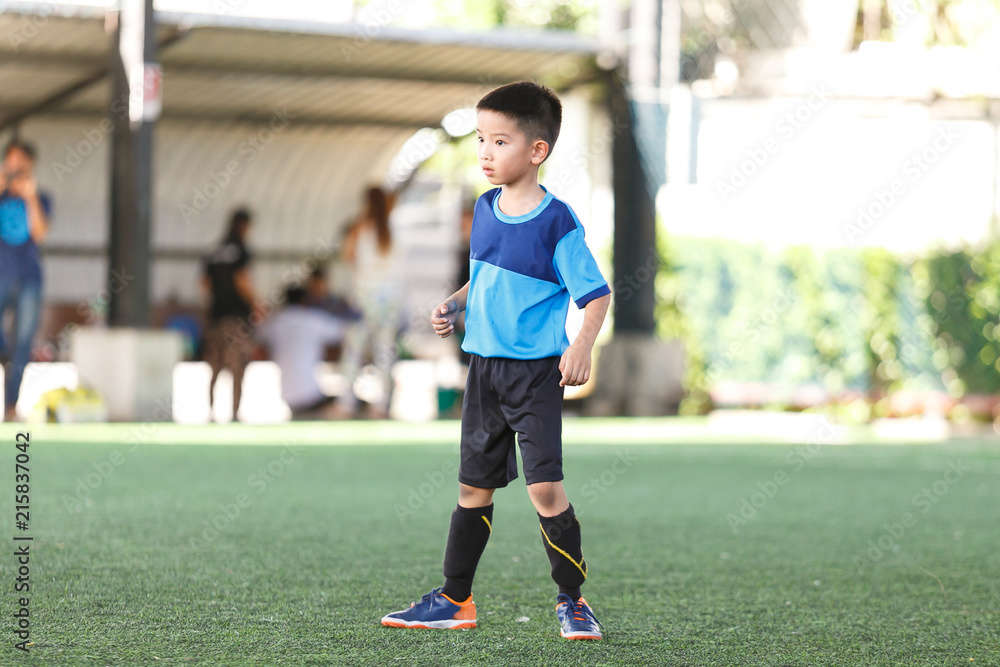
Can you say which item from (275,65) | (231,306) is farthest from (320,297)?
(275,65)

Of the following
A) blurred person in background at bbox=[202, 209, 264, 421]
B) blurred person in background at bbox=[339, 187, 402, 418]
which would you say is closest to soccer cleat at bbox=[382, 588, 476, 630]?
blurred person in background at bbox=[339, 187, 402, 418]

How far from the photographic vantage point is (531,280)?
3.60 metres

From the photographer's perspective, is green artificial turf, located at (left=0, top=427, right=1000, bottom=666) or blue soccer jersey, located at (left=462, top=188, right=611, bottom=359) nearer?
green artificial turf, located at (left=0, top=427, right=1000, bottom=666)

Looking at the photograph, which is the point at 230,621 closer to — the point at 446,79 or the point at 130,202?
the point at 130,202

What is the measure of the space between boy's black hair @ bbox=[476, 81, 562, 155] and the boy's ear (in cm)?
1

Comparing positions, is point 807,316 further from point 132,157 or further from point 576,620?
point 576,620

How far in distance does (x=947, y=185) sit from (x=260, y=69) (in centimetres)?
1399

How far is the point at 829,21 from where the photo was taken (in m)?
18.9

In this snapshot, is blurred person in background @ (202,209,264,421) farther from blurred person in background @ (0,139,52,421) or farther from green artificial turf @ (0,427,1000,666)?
green artificial turf @ (0,427,1000,666)

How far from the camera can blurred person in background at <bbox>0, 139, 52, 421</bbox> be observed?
35.7ft

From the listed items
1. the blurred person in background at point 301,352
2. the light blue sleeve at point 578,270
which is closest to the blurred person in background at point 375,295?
the blurred person in background at point 301,352

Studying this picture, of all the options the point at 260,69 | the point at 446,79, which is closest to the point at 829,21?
the point at 446,79

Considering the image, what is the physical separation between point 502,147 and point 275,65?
39.6ft

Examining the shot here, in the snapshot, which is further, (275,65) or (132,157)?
(275,65)
